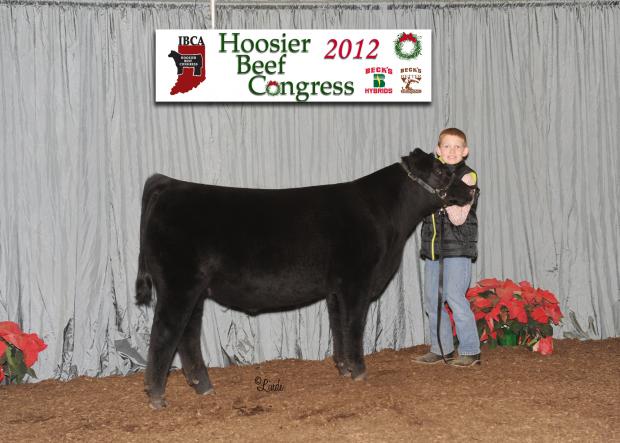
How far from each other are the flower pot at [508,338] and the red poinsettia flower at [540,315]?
8.8 inches

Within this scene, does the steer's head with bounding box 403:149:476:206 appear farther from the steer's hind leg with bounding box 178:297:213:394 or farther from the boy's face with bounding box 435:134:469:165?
the steer's hind leg with bounding box 178:297:213:394

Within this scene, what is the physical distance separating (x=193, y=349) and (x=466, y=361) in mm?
1907

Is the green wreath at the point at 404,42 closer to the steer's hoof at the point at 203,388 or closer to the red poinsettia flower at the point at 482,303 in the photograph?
the red poinsettia flower at the point at 482,303

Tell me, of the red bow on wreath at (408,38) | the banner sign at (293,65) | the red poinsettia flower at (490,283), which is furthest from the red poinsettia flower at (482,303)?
the red bow on wreath at (408,38)

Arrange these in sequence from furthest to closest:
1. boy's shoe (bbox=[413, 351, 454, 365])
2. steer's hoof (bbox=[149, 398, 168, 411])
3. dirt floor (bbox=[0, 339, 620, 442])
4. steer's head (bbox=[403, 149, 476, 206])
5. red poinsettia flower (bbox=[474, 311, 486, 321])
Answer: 1. red poinsettia flower (bbox=[474, 311, 486, 321])
2. boy's shoe (bbox=[413, 351, 454, 365])
3. steer's head (bbox=[403, 149, 476, 206])
4. steer's hoof (bbox=[149, 398, 168, 411])
5. dirt floor (bbox=[0, 339, 620, 442])

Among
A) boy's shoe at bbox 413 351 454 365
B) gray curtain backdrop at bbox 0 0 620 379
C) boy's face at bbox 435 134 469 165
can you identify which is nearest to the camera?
boy's face at bbox 435 134 469 165

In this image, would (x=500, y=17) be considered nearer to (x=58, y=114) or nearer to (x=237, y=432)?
(x=58, y=114)

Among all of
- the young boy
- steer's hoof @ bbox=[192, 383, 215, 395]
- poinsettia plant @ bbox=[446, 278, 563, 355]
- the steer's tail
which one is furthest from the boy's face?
steer's hoof @ bbox=[192, 383, 215, 395]

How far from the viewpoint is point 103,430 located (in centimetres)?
362

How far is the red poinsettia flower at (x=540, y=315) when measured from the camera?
529 centimetres

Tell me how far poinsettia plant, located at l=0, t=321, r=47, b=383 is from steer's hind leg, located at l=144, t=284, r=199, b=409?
153cm

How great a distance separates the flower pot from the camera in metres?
5.43

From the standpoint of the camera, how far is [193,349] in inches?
168

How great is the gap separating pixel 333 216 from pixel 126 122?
208 cm
